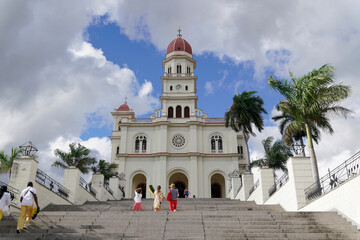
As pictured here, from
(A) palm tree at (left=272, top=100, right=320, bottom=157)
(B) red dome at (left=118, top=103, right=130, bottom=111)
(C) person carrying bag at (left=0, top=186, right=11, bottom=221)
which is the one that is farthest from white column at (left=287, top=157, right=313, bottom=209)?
(B) red dome at (left=118, top=103, right=130, bottom=111)

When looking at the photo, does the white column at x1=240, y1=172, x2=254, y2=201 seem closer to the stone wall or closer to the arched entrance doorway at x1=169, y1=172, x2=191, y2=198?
Answer: the stone wall

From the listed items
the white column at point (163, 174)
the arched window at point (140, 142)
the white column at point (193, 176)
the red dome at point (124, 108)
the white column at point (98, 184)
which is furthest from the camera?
the red dome at point (124, 108)

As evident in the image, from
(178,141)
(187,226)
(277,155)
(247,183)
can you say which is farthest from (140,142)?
(187,226)

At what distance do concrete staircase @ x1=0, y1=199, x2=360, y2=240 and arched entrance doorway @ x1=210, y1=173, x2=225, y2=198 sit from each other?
94.1 ft

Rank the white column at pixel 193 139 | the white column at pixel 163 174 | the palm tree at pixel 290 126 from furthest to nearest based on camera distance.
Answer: the white column at pixel 193 139 → the white column at pixel 163 174 → the palm tree at pixel 290 126

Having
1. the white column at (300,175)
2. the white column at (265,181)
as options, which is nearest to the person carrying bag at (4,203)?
the white column at (300,175)

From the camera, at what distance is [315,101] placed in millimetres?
15984

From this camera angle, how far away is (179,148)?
39125 millimetres

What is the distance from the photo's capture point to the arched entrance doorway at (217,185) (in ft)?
131

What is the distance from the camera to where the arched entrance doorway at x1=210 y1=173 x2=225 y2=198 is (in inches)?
1569

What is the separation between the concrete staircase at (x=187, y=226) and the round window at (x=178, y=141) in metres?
27.7

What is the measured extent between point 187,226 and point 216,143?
98.7 ft

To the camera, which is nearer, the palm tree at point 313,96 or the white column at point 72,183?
the palm tree at point 313,96

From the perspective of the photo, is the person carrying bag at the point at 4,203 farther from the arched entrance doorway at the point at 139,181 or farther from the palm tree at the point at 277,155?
the arched entrance doorway at the point at 139,181
